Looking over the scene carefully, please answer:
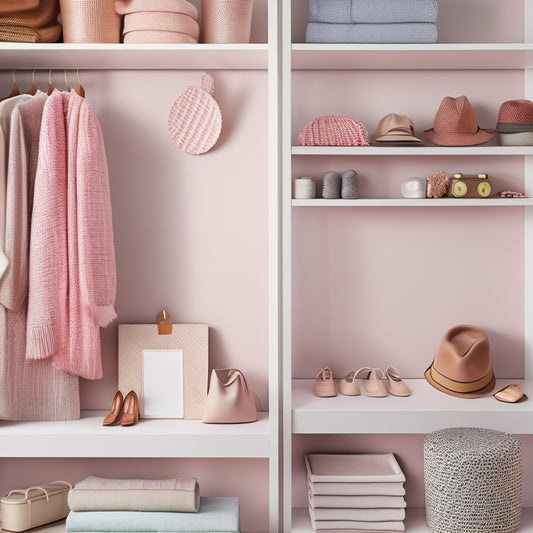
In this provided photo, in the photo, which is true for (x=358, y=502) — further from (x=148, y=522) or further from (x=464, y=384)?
(x=148, y=522)

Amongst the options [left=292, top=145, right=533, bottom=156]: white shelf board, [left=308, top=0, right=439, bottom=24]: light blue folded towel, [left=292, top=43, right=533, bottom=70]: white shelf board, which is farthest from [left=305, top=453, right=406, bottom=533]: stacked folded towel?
[left=308, top=0, right=439, bottom=24]: light blue folded towel

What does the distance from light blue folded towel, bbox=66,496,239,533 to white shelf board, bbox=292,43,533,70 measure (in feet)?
4.65

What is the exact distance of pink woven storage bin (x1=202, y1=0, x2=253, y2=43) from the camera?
2072 mm

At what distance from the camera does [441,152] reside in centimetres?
207

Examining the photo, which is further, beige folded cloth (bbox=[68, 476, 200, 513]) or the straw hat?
the straw hat

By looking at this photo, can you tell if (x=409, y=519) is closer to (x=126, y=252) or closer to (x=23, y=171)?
(x=126, y=252)

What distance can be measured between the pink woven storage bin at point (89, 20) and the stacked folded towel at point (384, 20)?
691 mm

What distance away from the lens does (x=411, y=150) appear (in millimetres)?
2053

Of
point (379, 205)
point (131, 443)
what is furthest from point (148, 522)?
point (379, 205)

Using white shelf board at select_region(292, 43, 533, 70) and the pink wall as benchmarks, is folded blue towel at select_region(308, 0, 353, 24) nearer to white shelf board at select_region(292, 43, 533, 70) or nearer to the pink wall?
white shelf board at select_region(292, 43, 533, 70)

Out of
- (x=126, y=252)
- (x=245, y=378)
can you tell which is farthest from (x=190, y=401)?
(x=126, y=252)

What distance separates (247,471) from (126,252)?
87 cm

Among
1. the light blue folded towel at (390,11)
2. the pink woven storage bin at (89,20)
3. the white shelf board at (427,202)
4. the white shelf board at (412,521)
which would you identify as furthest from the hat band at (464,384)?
the pink woven storage bin at (89,20)

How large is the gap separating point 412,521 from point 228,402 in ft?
2.36
